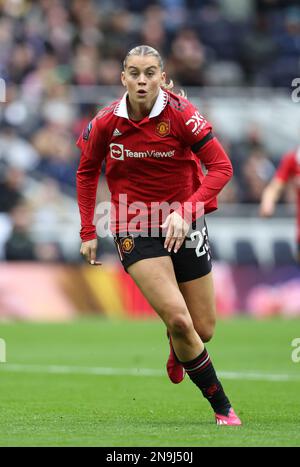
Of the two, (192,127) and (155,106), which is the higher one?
(155,106)

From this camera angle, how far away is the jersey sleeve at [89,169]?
8562 millimetres

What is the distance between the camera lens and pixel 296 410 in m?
9.21

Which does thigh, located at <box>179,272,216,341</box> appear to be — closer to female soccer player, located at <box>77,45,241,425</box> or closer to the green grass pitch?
female soccer player, located at <box>77,45,241,425</box>

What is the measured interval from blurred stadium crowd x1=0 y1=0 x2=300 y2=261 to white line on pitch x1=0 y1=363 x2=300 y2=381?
6376mm

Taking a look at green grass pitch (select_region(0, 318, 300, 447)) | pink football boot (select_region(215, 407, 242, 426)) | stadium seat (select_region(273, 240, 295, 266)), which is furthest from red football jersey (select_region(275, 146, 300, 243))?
pink football boot (select_region(215, 407, 242, 426))

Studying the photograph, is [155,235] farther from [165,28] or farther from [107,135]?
[165,28]

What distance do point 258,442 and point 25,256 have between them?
41.4 feet

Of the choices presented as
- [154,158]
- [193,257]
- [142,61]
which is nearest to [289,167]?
[193,257]

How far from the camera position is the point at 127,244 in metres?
8.45

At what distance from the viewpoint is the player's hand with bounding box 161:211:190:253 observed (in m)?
8.05

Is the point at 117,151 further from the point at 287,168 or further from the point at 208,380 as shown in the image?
the point at 287,168

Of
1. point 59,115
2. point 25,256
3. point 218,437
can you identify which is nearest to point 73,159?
point 59,115

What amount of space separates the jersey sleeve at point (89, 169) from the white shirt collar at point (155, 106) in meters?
0.20

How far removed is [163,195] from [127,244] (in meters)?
0.45
